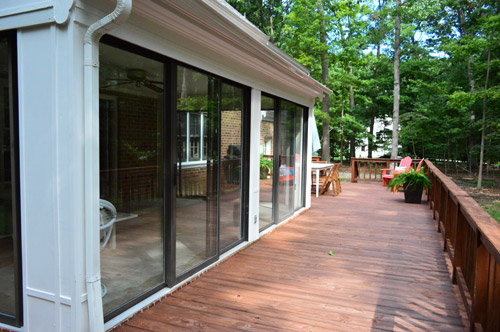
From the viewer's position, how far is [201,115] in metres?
3.32

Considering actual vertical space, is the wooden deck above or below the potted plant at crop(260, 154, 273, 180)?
below

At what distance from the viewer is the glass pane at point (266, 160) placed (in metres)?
4.86

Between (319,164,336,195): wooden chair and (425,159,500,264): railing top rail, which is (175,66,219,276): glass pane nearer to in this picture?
(425,159,500,264): railing top rail

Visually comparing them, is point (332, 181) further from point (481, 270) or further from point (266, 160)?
point (481, 270)

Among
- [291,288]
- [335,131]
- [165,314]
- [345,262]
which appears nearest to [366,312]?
[291,288]

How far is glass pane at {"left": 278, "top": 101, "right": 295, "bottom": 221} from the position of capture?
5512mm

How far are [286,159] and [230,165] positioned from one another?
195cm

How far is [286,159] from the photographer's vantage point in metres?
5.75

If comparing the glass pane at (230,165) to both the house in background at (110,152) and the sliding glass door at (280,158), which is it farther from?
the sliding glass door at (280,158)

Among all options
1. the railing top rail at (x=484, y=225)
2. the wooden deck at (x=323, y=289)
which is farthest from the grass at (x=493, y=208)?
the railing top rail at (x=484, y=225)

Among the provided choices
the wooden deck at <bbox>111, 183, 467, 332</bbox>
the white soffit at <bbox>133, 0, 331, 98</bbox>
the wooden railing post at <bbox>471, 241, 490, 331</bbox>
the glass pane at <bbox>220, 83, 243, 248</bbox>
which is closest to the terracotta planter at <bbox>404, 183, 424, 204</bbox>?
the wooden deck at <bbox>111, 183, 467, 332</bbox>

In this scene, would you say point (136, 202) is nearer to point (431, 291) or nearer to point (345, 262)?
point (345, 262)

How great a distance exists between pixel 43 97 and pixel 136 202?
98cm

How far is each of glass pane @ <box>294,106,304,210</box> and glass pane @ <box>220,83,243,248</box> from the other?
225 centimetres
